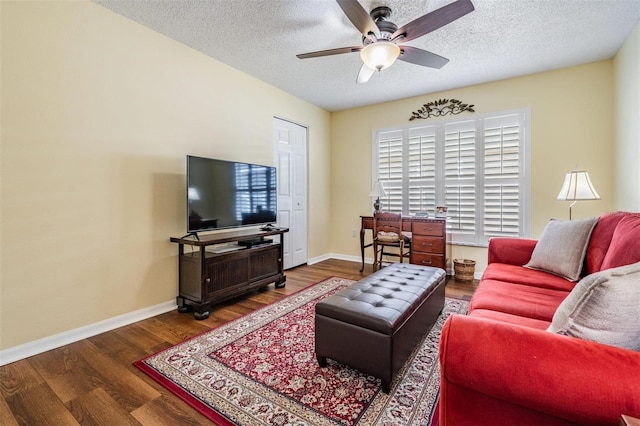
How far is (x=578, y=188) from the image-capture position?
2789 mm

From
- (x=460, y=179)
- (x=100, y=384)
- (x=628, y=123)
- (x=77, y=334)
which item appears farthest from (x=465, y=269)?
(x=77, y=334)

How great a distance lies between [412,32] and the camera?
2.13 m

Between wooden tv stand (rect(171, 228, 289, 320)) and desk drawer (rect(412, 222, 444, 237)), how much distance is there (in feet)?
6.17

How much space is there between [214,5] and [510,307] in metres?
3.01

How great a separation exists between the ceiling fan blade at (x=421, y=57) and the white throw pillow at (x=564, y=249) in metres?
1.66

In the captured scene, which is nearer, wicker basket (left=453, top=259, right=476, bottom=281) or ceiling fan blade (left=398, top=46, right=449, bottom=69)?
ceiling fan blade (left=398, top=46, right=449, bottom=69)

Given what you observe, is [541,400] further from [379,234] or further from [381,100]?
[381,100]

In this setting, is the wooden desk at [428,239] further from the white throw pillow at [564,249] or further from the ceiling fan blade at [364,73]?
the ceiling fan blade at [364,73]

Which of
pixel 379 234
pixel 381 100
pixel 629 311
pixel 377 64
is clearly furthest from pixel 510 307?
pixel 381 100

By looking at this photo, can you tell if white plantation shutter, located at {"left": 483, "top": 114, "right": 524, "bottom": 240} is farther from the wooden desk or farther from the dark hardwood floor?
the dark hardwood floor

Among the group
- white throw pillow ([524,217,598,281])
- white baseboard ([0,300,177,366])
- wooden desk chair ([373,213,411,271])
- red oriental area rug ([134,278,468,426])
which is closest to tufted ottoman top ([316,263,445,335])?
red oriental area rug ([134,278,468,426])

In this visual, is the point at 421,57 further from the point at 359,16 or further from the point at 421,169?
the point at 421,169

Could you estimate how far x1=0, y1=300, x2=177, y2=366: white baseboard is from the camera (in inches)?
77.7

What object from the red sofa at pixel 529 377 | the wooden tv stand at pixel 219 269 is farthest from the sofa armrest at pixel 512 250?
the wooden tv stand at pixel 219 269
